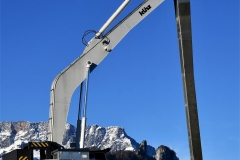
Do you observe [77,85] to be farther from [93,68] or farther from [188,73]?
[188,73]

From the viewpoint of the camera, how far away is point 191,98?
1657 inches

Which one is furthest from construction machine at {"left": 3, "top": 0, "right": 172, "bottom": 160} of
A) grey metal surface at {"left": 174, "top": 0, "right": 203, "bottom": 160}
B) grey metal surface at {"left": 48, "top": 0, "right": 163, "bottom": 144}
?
grey metal surface at {"left": 174, "top": 0, "right": 203, "bottom": 160}

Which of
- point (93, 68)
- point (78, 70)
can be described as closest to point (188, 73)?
point (93, 68)

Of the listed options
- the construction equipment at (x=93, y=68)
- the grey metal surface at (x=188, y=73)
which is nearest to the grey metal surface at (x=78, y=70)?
the construction equipment at (x=93, y=68)

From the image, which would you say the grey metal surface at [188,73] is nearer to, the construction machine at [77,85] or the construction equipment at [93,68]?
the construction equipment at [93,68]

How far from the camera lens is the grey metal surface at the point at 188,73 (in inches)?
1638

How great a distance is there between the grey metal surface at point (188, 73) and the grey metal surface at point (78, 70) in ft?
9.76

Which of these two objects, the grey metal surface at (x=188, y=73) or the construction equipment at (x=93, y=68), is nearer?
the construction equipment at (x=93, y=68)

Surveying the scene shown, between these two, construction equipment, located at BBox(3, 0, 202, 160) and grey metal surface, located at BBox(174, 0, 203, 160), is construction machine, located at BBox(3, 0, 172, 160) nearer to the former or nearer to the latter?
construction equipment, located at BBox(3, 0, 202, 160)

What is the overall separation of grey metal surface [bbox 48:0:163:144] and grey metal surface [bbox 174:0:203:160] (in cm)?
297

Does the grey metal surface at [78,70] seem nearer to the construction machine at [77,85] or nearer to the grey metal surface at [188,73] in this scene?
the construction machine at [77,85]

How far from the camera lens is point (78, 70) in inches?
1655

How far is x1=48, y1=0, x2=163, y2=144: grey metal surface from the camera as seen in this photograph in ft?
131

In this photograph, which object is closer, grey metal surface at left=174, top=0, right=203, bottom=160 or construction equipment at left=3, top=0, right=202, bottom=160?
construction equipment at left=3, top=0, right=202, bottom=160
